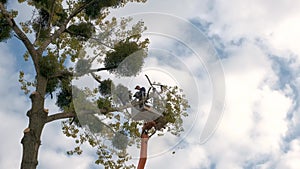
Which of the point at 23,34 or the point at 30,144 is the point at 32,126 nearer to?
the point at 30,144

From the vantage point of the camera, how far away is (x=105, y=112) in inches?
433

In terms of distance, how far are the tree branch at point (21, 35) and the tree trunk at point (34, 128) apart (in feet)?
1.92

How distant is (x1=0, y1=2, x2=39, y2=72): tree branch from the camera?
11486mm

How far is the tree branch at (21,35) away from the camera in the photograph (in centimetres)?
1149

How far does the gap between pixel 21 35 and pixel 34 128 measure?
268 cm

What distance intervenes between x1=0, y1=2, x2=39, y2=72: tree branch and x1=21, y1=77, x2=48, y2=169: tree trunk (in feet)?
1.92

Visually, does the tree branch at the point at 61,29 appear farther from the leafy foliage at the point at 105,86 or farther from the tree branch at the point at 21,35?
the leafy foliage at the point at 105,86

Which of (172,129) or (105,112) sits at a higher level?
(105,112)

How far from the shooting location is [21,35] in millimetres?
11711

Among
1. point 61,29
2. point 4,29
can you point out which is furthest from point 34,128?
point 61,29

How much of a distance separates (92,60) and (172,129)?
3.09 meters

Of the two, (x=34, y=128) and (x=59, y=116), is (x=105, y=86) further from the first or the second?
(x=34, y=128)

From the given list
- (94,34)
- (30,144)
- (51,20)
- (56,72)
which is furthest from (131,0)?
(30,144)

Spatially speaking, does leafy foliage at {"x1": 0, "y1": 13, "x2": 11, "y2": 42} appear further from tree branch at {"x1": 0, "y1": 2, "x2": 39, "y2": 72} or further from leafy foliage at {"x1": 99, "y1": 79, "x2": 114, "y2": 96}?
leafy foliage at {"x1": 99, "y1": 79, "x2": 114, "y2": 96}
